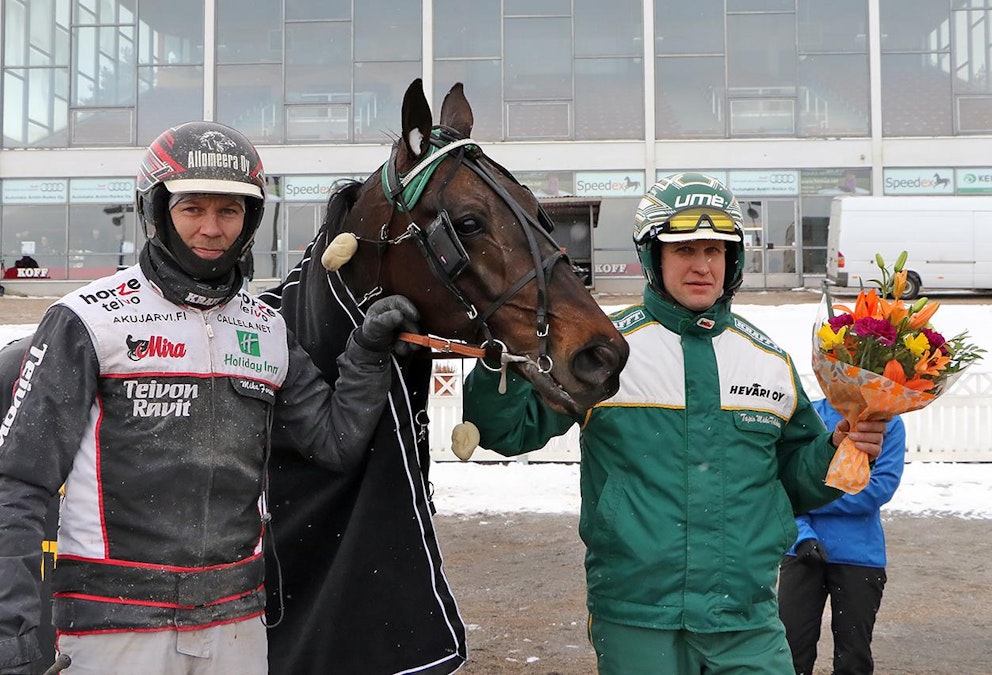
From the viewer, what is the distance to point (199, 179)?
7.57 feet

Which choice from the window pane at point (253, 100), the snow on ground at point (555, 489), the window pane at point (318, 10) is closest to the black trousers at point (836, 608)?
the snow on ground at point (555, 489)

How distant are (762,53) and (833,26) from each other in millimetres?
2039

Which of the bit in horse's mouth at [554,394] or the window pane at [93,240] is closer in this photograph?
the bit in horse's mouth at [554,394]

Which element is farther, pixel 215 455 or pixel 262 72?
pixel 262 72

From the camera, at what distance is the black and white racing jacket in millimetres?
2025

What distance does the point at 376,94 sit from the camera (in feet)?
82.9

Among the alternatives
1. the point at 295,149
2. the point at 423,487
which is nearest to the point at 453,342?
the point at 423,487

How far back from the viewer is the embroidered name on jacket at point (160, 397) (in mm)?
2154

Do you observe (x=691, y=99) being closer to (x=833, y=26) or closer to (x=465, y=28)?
(x=833, y=26)

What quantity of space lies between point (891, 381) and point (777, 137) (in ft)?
78.0

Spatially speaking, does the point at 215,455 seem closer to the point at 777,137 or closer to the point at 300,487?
the point at 300,487

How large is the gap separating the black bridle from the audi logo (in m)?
23.4

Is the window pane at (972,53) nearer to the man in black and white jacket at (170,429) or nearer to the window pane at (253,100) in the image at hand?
the window pane at (253,100)

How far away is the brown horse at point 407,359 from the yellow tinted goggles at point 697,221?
0.49 meters
